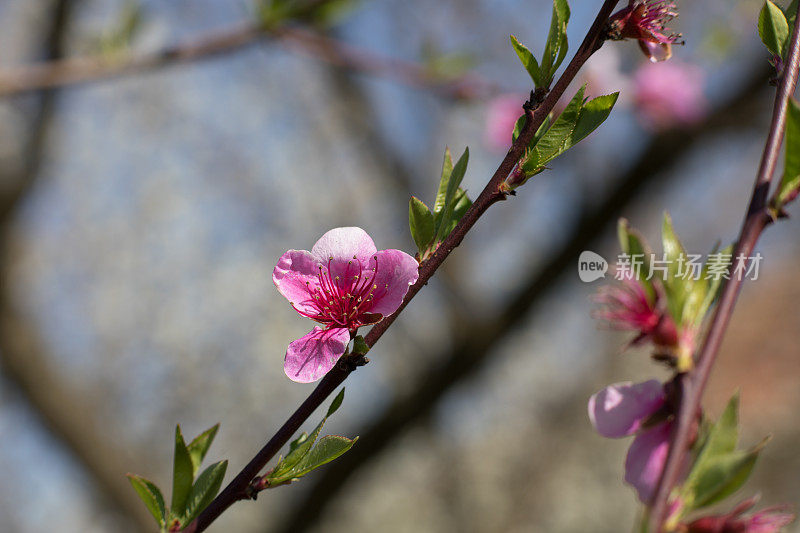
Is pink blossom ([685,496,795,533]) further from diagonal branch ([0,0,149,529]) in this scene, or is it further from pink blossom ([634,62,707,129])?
diagonal branch ([0,0,149,529])

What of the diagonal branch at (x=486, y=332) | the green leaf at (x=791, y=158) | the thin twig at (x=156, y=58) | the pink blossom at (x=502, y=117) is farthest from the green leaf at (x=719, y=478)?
the diagonal branch at (x=486, y=332)

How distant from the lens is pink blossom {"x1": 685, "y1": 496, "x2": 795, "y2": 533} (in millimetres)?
370

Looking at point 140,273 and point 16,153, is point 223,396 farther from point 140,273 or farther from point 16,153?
point 16,153

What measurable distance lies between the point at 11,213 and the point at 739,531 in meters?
2.47

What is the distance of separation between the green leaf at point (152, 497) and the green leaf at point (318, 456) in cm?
7

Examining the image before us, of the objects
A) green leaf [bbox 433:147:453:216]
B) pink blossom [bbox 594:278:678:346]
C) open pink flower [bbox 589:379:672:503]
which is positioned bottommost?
open pink flower [bbox 589:379:672:503]

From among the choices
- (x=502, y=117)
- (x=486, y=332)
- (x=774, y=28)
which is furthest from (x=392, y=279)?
(x=486, y=332)

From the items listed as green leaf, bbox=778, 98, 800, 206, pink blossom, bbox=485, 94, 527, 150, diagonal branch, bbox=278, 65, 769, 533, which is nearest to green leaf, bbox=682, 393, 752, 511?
green leaf, bbox=778, 98, 800, 206

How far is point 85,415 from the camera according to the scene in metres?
2.50

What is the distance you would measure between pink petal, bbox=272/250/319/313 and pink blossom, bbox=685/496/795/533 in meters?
0.27

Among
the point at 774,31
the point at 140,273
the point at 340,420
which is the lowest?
the point at 340,420

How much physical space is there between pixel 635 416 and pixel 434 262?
0.17 meters

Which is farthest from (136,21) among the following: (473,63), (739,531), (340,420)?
(340,420)

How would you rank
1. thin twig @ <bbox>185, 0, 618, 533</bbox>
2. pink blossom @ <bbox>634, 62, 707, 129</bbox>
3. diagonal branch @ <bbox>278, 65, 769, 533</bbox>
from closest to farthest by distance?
1. thin twig @ <bbox>185, 0, 618, 533</bbox>
2. pink blossom @ <bbox>634, 62, 707, 129</bbox>
3. diagonal branch @ <bbox>278, 65, 769, 533</bbox>
